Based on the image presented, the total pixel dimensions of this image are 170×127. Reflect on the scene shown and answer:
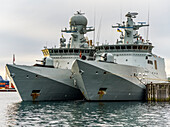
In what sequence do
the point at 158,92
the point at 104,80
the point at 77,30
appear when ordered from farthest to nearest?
the point at 77,30 → the point at 158,92 → the point at 104,80

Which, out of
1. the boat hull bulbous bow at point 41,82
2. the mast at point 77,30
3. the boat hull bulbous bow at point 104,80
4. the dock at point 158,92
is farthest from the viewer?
the mast at point 77,30

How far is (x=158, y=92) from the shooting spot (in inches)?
1432

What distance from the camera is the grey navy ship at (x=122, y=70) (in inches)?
1226

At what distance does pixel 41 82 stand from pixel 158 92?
13078 mm

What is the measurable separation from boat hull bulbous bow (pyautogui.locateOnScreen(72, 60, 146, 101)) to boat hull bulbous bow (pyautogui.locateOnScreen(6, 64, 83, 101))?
2376mm

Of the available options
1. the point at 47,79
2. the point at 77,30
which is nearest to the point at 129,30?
the point at 77,30

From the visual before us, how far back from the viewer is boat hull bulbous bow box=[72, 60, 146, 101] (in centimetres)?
3088

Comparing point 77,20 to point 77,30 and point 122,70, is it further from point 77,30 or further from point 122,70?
point 122,70

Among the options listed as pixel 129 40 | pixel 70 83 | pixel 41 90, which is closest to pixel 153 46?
pixel 129 40

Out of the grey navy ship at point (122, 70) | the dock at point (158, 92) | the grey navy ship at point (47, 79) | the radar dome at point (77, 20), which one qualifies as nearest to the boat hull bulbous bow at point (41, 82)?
the grey navy ship at point (47, 79)

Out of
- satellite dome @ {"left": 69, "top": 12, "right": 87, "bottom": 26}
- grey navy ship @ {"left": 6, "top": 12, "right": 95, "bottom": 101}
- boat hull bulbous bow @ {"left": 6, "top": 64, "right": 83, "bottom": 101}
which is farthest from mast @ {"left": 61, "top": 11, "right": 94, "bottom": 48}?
boat hull bulbous bow @ {"left": 6, "top": 64, "right": 83, "bottom": 101}

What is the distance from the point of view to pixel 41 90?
3462 cm

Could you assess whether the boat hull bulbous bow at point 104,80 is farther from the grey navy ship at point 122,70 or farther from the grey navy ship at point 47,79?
the grey navy ship at point 47,79

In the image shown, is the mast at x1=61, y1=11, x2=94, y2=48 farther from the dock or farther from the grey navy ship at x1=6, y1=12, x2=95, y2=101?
the dock
